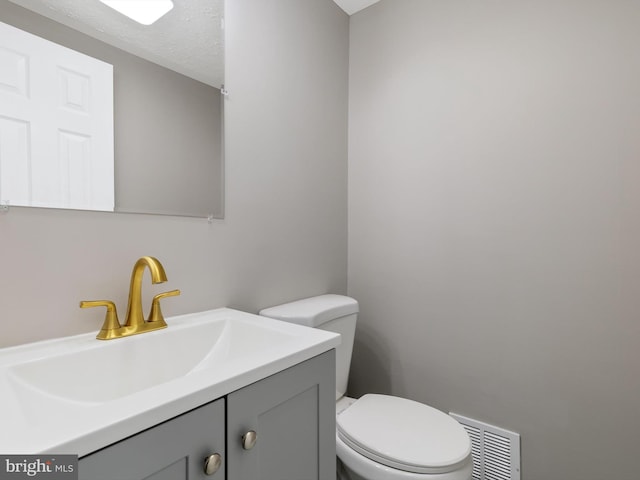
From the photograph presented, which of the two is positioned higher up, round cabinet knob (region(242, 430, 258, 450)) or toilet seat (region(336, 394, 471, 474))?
round cabinet knob (region(242, 430, 258, 450))

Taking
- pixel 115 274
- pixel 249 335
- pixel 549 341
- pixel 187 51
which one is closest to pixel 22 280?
pixel 115 274

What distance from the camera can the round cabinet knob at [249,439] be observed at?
2.00 ft

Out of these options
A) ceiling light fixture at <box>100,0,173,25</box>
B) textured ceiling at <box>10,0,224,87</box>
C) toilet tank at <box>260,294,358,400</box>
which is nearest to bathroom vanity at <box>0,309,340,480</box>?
toilet tank at <box>260,294,358,400</box>

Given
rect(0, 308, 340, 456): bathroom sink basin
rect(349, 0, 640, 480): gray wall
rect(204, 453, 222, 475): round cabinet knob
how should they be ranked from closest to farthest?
rect(0, 308, 340, 456): bathroom sink basin, rect(204, 453, 222, 475): round cabinet knob, rect(349, 0, 640, 480): gray wall

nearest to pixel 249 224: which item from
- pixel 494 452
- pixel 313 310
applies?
pixel 313 310

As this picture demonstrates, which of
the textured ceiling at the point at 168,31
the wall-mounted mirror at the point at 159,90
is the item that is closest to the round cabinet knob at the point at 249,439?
the wall-mounted mirror at the point at 159,90

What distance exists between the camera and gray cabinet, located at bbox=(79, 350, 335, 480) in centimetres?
47

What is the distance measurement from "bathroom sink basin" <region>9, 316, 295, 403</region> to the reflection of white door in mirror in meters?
0.36

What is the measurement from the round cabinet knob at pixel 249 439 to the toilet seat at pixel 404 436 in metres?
0.56

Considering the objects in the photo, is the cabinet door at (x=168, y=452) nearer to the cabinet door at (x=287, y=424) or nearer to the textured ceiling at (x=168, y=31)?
the cabinet door at (x=287, y=424)

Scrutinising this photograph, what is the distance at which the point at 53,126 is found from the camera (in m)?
0.79

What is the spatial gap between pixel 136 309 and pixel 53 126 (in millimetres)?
493

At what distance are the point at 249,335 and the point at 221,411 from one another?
0.38 metres

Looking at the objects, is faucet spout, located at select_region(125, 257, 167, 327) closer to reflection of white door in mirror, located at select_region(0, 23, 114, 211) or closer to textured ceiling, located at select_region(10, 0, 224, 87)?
reflection of white door in mirror, located at select_region(0, 23, 114, 211)
